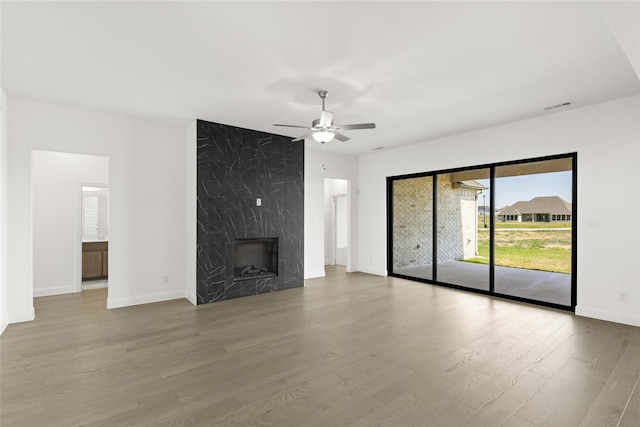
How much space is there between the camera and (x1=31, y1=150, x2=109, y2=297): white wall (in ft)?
17.3

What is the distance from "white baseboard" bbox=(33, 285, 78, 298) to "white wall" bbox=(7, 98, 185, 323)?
1446 millimetres

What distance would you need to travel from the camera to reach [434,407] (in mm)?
2256

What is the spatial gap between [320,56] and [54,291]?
5.94m

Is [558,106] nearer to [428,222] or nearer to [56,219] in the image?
[428,222]

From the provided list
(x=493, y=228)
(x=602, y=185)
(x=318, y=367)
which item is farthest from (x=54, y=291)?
(x=602, y=185)

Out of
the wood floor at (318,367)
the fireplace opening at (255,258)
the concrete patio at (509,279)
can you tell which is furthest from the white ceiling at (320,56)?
the concrete patio at (509,279)

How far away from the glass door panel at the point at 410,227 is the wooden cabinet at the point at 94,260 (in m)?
6.22

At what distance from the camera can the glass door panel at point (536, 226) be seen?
15.6 ft

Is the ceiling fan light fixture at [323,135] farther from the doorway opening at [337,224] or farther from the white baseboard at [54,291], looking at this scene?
the white baseboard at [54,291]

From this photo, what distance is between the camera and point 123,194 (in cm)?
476

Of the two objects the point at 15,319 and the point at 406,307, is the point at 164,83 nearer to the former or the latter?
the point at 15,319

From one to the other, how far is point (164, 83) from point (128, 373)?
9.99 ft

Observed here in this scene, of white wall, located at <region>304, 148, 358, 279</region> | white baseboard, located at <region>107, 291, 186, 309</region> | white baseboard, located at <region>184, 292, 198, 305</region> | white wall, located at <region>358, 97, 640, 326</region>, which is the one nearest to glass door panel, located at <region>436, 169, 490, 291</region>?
white wall, located at <region>358, 97, 640, 326</region>

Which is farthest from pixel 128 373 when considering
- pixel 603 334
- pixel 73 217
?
pixel 603 334
